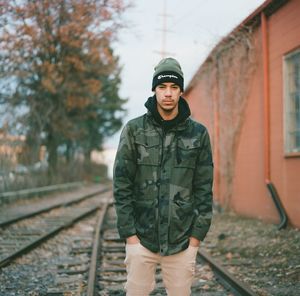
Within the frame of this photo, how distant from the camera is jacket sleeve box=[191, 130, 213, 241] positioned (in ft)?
9.88

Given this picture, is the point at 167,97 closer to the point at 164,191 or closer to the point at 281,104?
the point at 164,191

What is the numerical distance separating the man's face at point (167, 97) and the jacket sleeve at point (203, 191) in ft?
0.96

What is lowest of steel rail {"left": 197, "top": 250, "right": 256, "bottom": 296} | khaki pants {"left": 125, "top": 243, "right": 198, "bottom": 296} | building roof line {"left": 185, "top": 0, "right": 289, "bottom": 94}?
steel rail {"left": 197, "top": 250, "right": 256, "bottom": 296}

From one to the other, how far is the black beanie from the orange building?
5976 mm

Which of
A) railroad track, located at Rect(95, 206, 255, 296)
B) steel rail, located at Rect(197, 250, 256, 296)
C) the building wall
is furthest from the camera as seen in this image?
the building wall

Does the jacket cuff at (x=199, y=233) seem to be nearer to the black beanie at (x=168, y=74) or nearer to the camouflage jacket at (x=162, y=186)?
the camouflage jacket at (x=162, y=186)

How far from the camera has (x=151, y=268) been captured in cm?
305

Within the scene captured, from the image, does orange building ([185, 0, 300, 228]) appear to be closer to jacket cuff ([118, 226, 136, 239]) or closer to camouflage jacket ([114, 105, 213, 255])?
camouflage jacket ([114, 105, 213, 255])

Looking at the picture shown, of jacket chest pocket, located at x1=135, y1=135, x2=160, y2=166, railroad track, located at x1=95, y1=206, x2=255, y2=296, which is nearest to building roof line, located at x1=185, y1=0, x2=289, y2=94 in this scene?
railroad track, located at x1=95, y1=206, x2=255, y2=296

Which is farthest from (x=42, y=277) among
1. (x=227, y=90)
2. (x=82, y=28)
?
(x=82, y=28)

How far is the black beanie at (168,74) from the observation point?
10.2 feet

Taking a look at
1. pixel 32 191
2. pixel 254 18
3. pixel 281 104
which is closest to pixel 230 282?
pixel 281 104

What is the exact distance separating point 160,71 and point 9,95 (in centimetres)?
2005

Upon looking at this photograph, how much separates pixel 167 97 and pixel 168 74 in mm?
163
